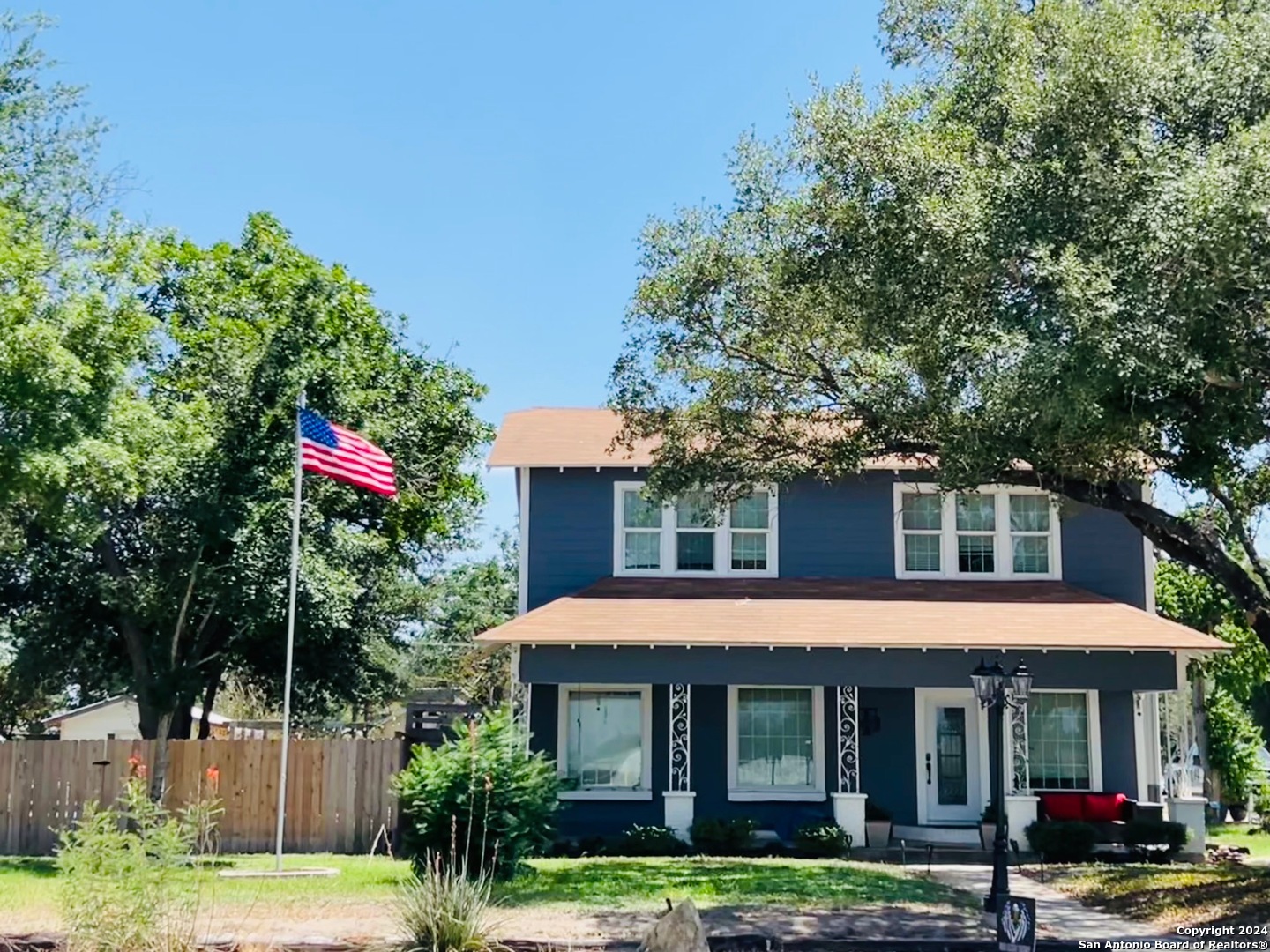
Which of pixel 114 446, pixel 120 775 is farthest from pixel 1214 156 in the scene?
pixel 120 775

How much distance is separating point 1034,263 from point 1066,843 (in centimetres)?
1088

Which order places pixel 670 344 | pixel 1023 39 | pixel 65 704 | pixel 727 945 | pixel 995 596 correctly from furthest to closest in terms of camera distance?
pixel 65 704
pixel 995 596
pixel 670 344
pixel 1023 39
pixel 727 945

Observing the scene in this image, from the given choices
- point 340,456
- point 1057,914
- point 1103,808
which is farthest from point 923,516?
point 340,456

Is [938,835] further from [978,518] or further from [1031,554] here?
[978,518]

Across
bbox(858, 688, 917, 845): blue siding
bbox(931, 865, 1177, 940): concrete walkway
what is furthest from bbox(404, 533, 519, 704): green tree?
bbox(931, 865, 1177, 940): concrete walkway

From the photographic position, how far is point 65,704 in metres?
49.0

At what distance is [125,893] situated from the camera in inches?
333

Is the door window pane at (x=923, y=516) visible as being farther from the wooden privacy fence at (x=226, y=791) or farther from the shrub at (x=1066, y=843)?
the wooden privacy fence at (x=226, y=791)

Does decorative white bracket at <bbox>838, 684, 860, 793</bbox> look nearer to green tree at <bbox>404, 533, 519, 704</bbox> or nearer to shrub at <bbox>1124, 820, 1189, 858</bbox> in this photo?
shrub at <bbox>1124, 820, 1189, 858</bbox>

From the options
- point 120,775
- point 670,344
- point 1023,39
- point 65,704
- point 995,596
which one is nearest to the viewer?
point 1023,39

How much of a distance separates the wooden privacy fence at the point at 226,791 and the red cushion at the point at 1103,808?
10608mm

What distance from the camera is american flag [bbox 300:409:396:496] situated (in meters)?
16.8

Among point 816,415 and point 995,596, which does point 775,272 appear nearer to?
point 816,415

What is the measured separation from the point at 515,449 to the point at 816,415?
7.40 m
